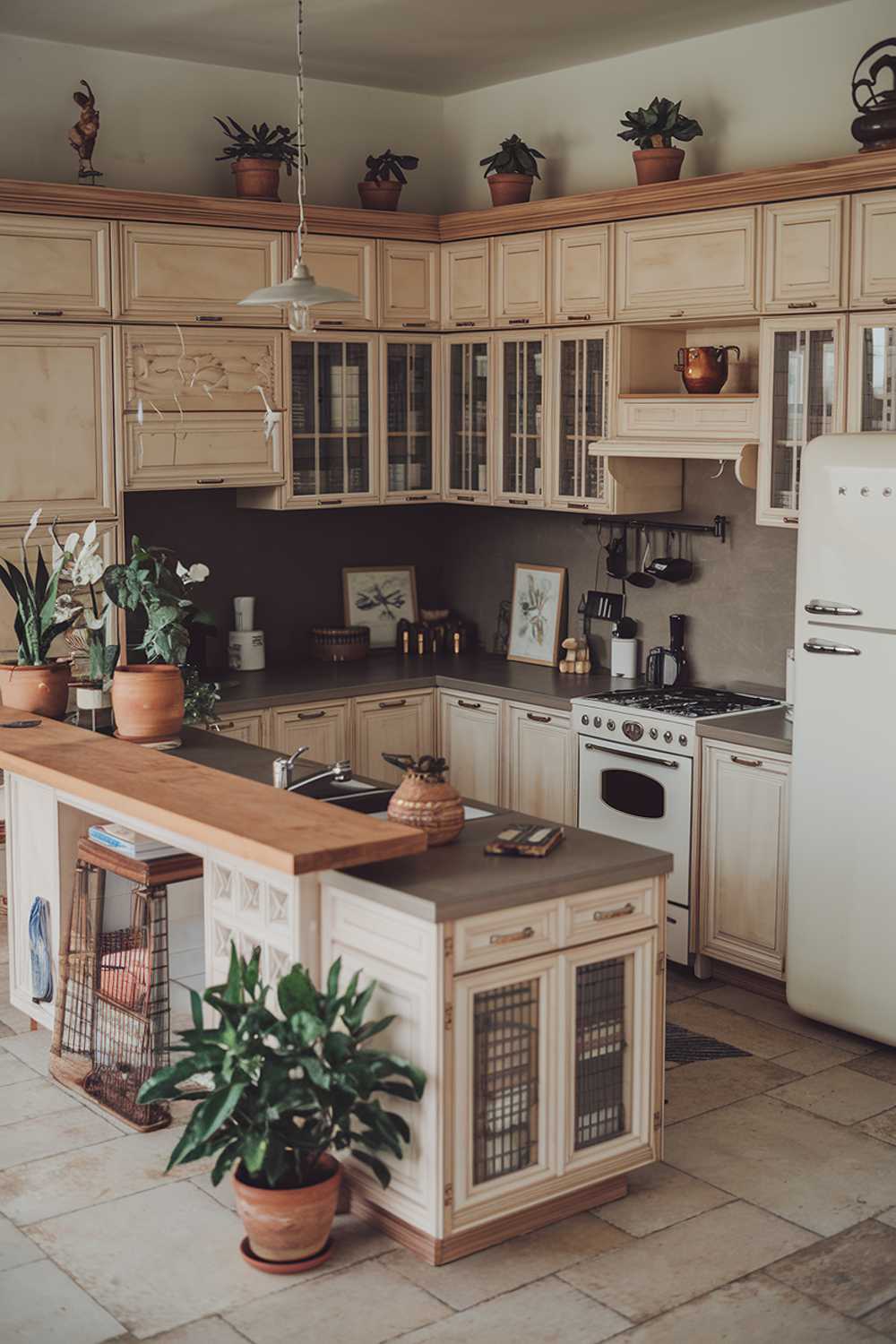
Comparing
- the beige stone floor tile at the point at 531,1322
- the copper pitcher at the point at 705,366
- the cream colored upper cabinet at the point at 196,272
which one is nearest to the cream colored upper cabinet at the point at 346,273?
the cream colored upper cabinet at the point at 196,272

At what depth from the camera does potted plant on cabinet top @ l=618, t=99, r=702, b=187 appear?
5.79m

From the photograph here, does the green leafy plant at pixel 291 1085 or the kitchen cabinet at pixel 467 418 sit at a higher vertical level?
the kitchen cabinet at pixel 467 418

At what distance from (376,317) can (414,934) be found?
12.4ft

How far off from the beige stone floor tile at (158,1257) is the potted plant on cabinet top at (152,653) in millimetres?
1472

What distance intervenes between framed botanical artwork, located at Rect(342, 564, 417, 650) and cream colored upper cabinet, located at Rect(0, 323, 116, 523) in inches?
61.0

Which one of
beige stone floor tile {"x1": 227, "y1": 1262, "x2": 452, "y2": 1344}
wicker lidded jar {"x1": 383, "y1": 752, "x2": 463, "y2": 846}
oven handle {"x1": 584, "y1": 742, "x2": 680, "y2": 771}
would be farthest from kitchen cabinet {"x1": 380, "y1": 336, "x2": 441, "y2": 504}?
beige stone floor tile {"x1": 227, "y1": 1262, "x2": 452, "y2": 1344}

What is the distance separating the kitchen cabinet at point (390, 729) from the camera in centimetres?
649

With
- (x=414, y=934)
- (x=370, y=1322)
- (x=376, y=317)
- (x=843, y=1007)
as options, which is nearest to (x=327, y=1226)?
(x=370, y=1322)

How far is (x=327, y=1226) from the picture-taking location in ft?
11.8

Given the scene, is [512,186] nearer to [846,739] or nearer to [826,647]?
[826,647]

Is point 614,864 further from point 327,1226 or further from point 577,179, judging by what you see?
point 577,179

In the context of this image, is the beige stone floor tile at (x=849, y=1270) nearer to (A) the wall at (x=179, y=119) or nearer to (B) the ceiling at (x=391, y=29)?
(B) the ceiling at (x=391, y=29)

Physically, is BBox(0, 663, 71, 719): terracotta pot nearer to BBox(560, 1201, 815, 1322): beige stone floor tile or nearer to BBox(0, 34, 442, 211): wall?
BBox(0, 34, 442, 211): wall

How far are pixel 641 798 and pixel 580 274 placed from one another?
2.08 metres
